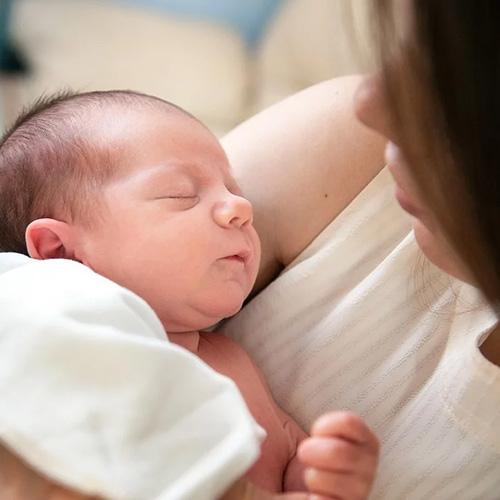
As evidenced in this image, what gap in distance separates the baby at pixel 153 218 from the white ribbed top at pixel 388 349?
0.18 ft

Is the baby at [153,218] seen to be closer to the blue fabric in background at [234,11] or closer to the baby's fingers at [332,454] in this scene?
the baby's fingers at [332,454]

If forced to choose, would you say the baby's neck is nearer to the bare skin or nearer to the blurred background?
the bare skin

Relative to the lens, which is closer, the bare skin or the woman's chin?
the woman's chin

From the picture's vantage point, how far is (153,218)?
29.3 inches

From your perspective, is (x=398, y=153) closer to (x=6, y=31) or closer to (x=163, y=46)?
(x=163, y=46)

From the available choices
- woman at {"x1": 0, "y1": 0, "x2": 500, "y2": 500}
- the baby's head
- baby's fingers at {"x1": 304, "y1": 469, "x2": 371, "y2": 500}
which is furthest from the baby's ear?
baby's fingers at {"x1": 304, "y1": 469, "x2": 371, "y2": 500}

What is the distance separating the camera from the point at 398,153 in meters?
0.63

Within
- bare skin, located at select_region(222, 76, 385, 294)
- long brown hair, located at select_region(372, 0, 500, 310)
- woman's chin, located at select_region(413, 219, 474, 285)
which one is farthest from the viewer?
bare skin, located at select_region(222, 76, 385, 294)

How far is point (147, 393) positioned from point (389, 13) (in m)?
0.33

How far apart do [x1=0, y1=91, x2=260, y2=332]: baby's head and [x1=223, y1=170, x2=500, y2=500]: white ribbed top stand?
91 millimetres

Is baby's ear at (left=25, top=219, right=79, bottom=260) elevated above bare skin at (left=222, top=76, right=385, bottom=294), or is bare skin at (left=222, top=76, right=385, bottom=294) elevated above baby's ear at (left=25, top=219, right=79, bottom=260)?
bare skin at (left=222, top=76, right=385, bottom=294)

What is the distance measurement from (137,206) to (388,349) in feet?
1.02

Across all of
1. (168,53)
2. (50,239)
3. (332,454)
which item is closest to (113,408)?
(332,454)

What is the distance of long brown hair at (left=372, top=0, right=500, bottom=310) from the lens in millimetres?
483
